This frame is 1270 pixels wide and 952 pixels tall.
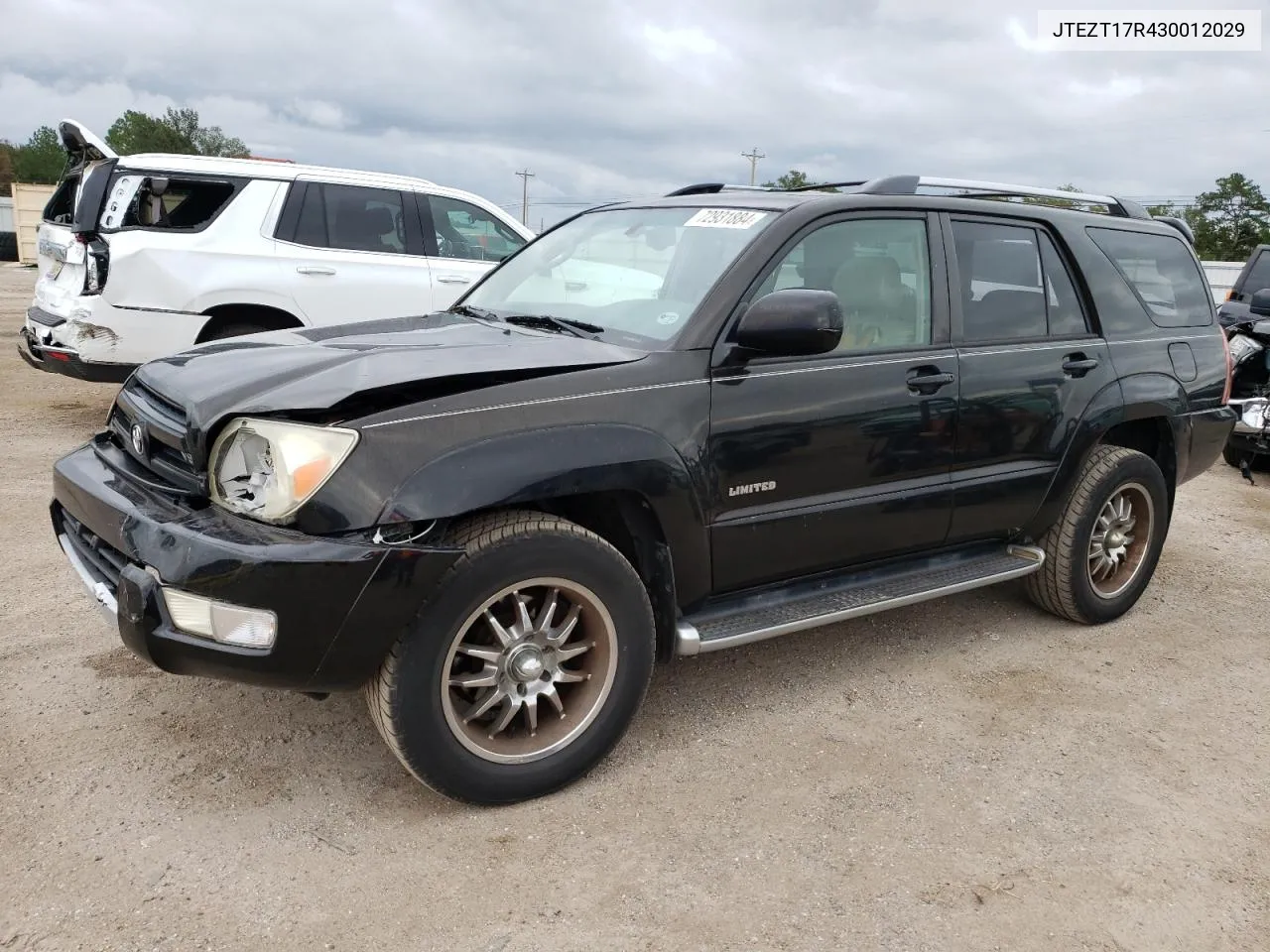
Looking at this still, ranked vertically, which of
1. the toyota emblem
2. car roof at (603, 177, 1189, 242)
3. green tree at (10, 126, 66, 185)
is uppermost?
green tree at (10, 126, 66, 185)

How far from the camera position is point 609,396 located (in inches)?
113

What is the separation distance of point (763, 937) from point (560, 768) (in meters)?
0.79

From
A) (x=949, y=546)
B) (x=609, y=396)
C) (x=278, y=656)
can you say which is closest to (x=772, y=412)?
(x=609, y=396)

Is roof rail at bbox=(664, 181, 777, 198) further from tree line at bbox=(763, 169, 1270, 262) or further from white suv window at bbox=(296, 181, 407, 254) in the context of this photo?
tree line at bbox=(763, 169, 1270, 262)

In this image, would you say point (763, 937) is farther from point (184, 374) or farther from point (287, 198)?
point (287, 198)

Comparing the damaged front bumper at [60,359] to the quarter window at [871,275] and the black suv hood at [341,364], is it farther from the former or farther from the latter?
the quarter window at [871,275]

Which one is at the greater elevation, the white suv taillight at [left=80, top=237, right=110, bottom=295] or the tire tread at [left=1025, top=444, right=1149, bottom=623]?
the white suv taillight at [left=80, top=237, right=110, bottom=295]

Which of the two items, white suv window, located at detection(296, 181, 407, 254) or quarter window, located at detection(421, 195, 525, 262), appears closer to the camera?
white suv window, located at detection(296, 181, 407, 254)

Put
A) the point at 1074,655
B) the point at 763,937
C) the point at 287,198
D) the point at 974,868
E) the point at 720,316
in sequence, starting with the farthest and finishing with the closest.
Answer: the point at 287,198 < the point at 1074,655 < the point at 720,316 < the point at 974,868 < the point at 763,937

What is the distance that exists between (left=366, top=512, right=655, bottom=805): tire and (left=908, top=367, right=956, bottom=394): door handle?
1.31 m

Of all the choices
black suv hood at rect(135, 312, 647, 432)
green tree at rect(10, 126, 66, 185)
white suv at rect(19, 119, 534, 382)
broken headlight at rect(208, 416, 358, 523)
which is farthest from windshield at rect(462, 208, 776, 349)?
green tree at rect(10, 126, 66, 185)

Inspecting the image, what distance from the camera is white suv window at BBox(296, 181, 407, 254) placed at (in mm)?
7227

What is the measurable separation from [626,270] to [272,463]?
1534 mm

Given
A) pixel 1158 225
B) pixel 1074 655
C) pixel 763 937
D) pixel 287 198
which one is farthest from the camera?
pixel 287 198
